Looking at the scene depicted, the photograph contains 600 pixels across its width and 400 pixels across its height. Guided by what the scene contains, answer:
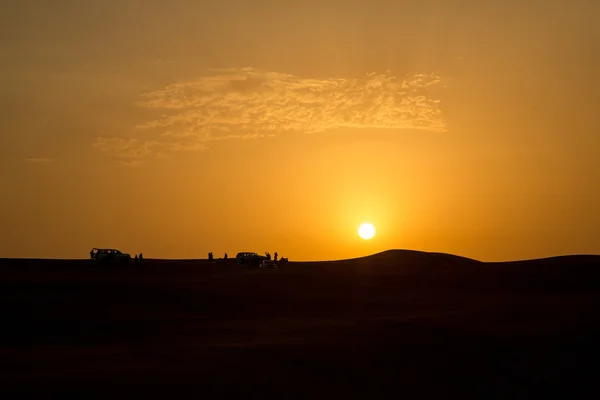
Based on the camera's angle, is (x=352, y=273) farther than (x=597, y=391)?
Yes

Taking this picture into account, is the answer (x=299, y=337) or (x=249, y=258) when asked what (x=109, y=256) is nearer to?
(x=249, y=258)

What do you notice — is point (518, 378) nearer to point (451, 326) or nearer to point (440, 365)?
point (440, 365)

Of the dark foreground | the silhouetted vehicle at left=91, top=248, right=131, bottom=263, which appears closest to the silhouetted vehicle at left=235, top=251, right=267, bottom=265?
the silhouetted vehicle at left=91, top=248, right=131, bottom=263

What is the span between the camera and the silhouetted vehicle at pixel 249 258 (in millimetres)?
66062

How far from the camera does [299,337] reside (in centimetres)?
2497

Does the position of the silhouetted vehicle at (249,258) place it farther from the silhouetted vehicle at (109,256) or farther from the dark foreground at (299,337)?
the dark foreground at (299,337)

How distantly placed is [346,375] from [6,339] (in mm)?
13141

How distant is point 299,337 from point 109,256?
117ft

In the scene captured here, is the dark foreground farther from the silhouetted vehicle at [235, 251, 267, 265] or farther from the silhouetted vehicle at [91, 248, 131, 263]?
the silhouetted vehicle at [235, 251, 267, 265]

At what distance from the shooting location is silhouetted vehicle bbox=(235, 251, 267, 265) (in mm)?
66062

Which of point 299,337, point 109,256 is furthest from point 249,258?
point 299,337

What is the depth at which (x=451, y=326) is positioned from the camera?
2645cm

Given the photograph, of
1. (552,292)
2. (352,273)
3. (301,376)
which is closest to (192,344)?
(301,376)

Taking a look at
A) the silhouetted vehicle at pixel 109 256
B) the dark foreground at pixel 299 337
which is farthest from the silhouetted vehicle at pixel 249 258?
the dark foreground at pixel 299 337
